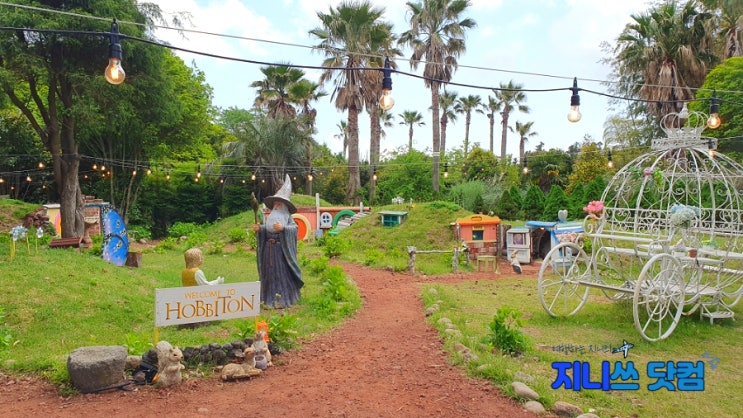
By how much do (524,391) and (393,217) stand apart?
13.5 m

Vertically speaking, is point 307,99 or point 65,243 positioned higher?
point 307,99

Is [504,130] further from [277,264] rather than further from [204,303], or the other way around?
[204,303]

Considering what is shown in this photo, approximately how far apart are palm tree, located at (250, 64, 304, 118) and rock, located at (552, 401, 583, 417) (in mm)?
26082

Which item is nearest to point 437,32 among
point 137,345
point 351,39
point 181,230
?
point 351,39

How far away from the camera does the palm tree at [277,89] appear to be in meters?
28.3

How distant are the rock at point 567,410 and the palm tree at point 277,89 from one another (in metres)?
26.1

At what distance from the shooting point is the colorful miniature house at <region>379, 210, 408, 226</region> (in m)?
17.9

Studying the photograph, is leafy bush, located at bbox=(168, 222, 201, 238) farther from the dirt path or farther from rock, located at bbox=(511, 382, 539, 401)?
rock, located at bbox=(511, 382, 539, 401)

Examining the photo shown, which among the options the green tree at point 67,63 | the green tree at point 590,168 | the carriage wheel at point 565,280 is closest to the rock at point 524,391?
the carriage wheel at point 565,280

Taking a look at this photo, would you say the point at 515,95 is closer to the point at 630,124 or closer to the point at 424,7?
the point at 630,124

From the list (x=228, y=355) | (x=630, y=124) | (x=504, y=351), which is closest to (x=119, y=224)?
(x=228, y=355)

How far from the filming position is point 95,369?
4703mm

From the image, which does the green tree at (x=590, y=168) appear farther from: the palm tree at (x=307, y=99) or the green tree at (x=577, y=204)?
the palm tree at (x=307, y=99)

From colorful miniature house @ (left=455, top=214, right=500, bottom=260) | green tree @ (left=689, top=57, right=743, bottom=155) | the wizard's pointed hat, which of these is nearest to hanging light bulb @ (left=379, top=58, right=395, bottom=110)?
the wizard's pointed hat
